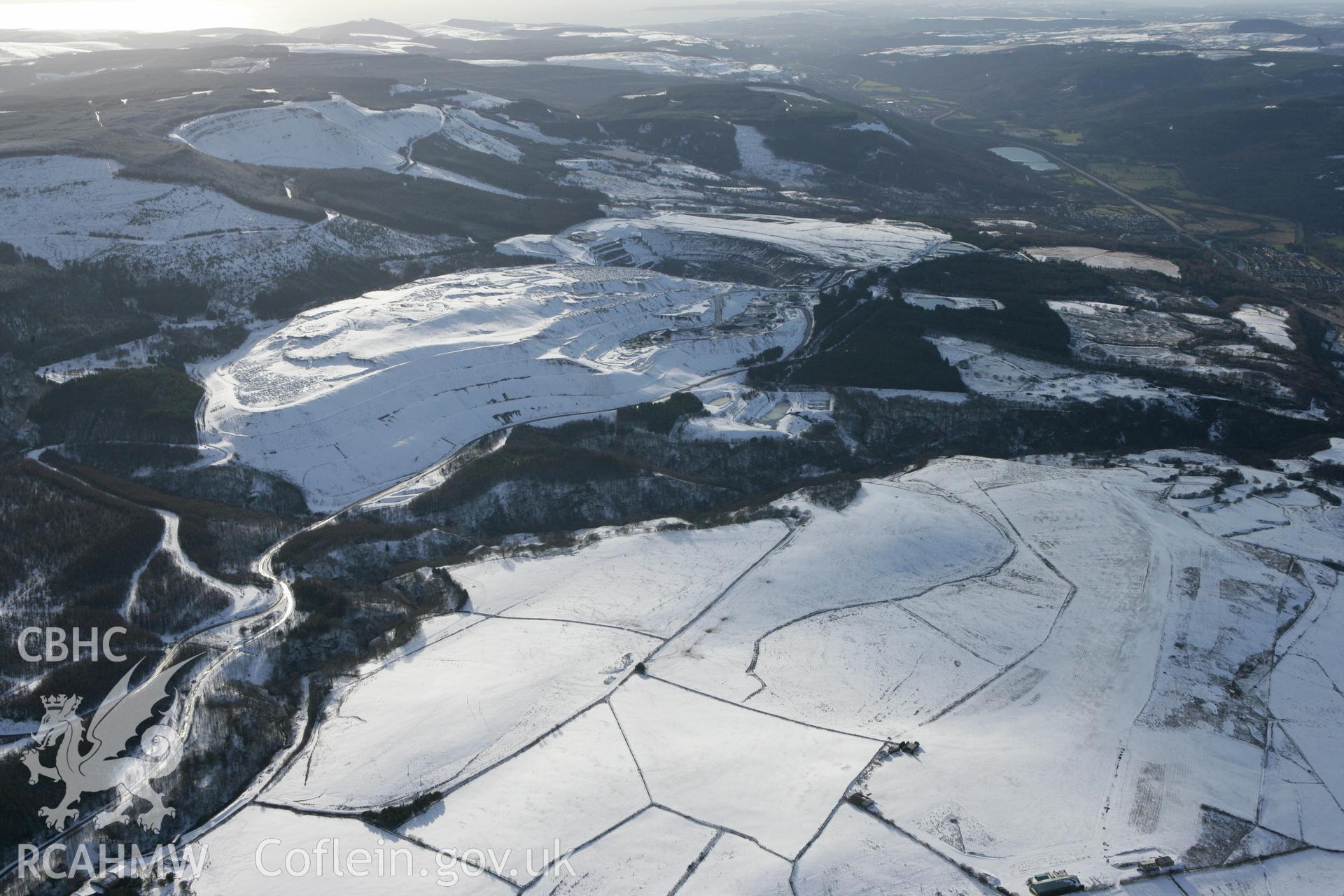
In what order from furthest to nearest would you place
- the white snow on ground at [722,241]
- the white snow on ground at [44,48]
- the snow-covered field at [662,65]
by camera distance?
the snow-covered field at [662,65], the white snow on ground at [44,48], the white snow on ground at [722,241]

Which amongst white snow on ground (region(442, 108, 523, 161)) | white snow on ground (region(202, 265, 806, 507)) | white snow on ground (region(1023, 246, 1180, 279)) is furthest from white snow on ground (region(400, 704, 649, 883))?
white snow on ground (region(442, 108, 523, 161))

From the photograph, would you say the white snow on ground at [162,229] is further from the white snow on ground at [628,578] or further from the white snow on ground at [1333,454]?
the white snow on ground at [1333,454]

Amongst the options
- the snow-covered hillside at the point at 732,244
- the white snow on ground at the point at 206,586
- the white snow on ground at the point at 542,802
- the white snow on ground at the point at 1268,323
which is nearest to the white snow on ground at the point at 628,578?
the white snow on ground at the point at 542,802

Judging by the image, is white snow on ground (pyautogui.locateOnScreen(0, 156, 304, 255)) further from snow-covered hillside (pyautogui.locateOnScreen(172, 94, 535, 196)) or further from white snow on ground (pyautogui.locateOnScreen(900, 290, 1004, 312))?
white snow on ground (pyautogui.locateOnScreen(900, 290, 1004, 312))

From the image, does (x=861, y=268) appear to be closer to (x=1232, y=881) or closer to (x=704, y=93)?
(x=1232, y=881)

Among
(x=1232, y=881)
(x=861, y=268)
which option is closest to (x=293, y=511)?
(x=1232, y=881)

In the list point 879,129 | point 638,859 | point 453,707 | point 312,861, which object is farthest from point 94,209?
point 879,129
